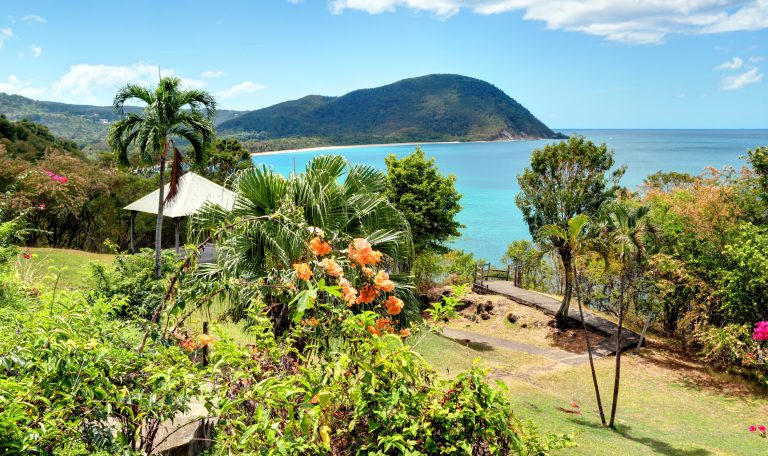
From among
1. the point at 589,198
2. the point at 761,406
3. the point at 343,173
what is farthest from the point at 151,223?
the point at 761,406

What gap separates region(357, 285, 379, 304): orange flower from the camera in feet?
9.78

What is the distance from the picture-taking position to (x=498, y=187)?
327 feet

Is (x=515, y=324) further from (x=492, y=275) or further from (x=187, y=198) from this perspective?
(x=187, y=198)

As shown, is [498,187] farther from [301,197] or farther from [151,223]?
[301,197]

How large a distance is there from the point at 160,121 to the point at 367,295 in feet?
33.8

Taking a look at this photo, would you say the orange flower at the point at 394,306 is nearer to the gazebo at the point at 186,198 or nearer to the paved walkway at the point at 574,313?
the gazebo at the point at 186,198

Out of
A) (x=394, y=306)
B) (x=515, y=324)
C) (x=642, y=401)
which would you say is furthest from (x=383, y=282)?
(x=515, y=324)

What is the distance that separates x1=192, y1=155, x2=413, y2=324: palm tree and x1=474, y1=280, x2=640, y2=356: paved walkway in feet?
42.7

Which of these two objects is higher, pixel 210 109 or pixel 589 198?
pixel 210 109

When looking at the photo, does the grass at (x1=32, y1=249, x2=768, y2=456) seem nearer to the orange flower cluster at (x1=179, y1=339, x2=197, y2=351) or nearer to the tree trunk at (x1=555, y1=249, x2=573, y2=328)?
the tree trunk at (x1=555, y1=249, x2=573, y2=328)

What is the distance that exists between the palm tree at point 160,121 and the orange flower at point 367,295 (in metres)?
9.86

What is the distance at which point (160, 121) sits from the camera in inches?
452

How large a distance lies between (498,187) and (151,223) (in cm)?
8020

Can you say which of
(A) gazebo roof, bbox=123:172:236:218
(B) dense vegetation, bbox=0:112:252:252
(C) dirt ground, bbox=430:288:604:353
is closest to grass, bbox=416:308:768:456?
(C) dirt ground, bbox=430:288:604:353
